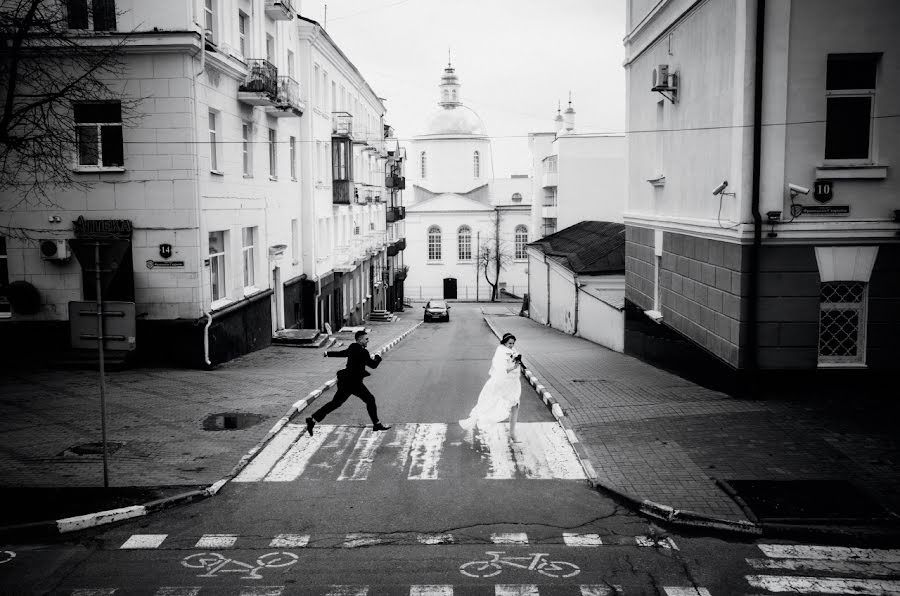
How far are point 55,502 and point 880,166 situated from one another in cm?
1211

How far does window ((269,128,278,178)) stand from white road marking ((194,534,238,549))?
17.1 meters

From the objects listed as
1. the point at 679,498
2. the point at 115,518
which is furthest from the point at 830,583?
the point at 115,518

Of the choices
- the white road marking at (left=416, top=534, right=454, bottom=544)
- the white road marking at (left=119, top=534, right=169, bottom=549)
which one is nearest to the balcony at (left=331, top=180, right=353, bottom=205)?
the white road marking at (left=119, top=534, right=169, bottom=549)

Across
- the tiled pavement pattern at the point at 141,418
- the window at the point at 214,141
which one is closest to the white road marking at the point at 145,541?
the tiled pavement pattern at the point at 141,418

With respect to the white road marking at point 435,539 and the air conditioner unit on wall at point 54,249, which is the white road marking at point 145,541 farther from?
the air conditioner unit on wall at point 54,249

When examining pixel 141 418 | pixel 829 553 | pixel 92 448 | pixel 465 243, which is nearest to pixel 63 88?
pixel 141 418

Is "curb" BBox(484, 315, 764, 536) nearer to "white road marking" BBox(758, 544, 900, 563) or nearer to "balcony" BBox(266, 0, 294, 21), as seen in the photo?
"white road marking" BBox(758, 544, 900, 563)

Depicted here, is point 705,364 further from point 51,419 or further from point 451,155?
point 451,155

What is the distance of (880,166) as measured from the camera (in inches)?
464

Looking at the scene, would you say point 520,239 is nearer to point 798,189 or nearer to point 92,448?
point 798,189

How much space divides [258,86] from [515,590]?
16.3 meters

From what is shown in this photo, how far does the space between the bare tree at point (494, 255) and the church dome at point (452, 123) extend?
1261 centimetres

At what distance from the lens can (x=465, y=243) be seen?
7694 cm

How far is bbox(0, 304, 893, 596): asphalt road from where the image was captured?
6613mm
